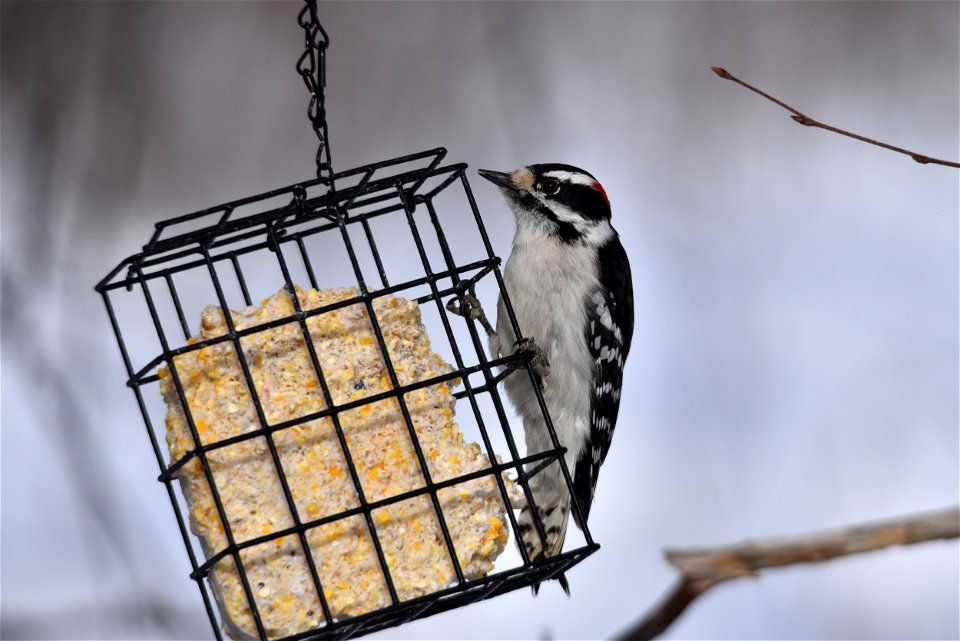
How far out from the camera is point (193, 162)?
5.48 metres

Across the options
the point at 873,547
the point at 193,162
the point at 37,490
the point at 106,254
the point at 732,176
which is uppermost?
the point at 193,162

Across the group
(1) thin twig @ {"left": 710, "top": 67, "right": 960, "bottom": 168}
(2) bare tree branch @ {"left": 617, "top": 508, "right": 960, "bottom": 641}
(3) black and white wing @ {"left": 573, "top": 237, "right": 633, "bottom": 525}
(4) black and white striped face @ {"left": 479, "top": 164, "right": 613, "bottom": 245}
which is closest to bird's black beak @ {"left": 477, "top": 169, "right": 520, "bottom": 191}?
(4) black and white striped face @ {"left": 479, "top": 164, "right": 613, "bottom": 245}

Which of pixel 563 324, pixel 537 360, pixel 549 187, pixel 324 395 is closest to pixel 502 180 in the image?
pixel 549 187

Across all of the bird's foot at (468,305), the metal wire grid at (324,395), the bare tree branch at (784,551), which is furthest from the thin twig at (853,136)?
the bird's foot at (468,305)

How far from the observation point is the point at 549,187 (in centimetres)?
439

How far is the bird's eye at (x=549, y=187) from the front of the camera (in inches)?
172

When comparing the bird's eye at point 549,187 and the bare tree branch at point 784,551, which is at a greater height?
the bird's eye at point 549,187

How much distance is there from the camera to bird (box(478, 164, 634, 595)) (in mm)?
4230

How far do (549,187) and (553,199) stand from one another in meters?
0.05

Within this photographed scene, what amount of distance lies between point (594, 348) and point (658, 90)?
207 cm

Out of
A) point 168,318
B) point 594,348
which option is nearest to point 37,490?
point 168,318

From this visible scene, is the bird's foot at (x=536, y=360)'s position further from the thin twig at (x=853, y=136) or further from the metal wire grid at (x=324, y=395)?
the thin twig at (x=853, y=136)

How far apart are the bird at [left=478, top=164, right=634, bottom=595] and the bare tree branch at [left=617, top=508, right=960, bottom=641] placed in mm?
2804

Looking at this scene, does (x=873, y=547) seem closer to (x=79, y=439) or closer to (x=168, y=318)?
(x=79, y=439)
